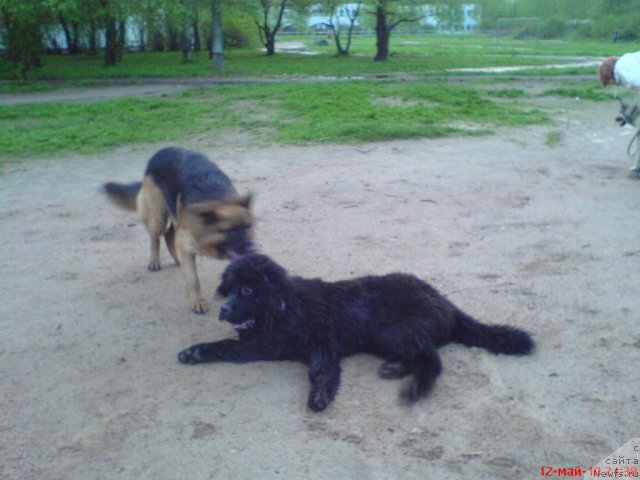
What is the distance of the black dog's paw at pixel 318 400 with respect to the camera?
3646 millimetres

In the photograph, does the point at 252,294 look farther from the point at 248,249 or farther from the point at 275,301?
the point at 248,249

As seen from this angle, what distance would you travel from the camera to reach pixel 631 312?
15.5 feet

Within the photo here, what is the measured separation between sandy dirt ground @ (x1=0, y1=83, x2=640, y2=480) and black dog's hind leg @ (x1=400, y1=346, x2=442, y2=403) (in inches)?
2.8

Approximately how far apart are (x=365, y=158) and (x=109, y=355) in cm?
635

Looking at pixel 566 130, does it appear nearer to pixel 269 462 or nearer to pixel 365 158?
pixel 365 158

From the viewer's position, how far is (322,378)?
12.6 feet

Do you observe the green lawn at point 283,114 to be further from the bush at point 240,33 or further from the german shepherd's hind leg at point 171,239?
the bush at point 240,33

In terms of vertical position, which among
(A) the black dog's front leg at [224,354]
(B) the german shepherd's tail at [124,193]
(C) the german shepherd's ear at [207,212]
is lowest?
(A) the black dog's front leg at [224,354]

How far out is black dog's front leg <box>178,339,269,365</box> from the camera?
4.20m

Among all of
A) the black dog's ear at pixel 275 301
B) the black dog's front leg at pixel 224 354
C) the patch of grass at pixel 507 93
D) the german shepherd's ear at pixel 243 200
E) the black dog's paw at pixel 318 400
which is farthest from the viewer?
the patch of grass at pixel 507 93

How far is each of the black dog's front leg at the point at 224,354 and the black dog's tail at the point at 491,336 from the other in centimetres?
131

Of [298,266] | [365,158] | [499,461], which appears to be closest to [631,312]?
[499,461]

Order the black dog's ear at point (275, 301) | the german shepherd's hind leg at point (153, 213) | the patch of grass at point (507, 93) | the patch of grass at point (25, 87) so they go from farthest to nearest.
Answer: the patch of grass at point (25, 87) → the patch of grass at point (507, 93) → the german shepherd's hind leg at point (153, 213) → the black dog's ear at point (275, 301)

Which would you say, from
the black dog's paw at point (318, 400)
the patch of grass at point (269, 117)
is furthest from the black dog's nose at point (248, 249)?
the patch of grass at point (269, 117)
